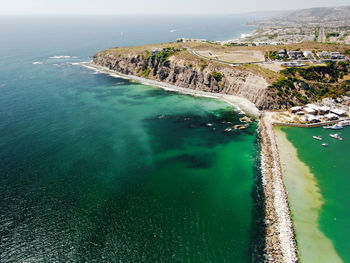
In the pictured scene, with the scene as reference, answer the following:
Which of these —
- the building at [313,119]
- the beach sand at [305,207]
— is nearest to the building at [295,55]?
the building at [313,119]

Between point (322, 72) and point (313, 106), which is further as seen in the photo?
point (322, 72)

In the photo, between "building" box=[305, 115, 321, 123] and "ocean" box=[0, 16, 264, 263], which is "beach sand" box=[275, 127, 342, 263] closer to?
"ocean" box=[0, 16, 264, 263]

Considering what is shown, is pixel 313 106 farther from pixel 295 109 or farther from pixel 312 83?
pixel 312 83

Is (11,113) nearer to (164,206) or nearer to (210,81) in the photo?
(164,206)

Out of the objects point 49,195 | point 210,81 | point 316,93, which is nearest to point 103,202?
point 49,195

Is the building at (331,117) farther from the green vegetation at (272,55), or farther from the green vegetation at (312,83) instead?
the green vegetation at (272,55)

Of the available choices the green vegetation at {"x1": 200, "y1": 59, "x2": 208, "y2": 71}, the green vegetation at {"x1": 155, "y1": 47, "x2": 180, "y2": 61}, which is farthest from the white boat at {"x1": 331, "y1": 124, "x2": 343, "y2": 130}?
the green vegetation at {"x1": 155, "y1": 47, "x2": 180, "y2": 61}

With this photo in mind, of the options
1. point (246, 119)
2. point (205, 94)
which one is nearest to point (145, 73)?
point (205, 94)
